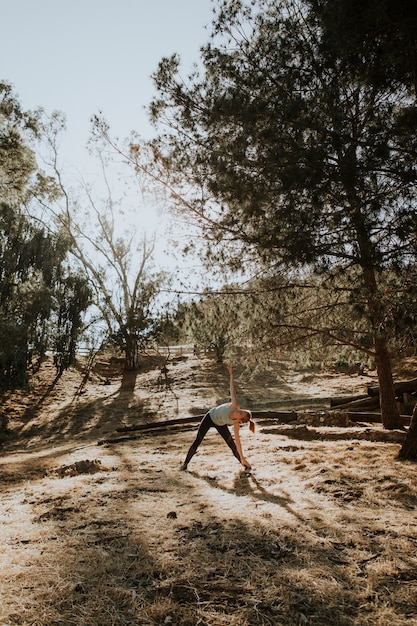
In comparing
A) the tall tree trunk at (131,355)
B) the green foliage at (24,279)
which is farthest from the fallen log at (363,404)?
the tall tree trunk at (131,355)

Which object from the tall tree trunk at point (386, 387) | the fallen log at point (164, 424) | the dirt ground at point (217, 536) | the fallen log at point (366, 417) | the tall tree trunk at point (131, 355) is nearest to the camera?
the dirt ground at point (217, 536)

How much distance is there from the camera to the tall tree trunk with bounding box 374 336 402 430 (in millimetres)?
8211

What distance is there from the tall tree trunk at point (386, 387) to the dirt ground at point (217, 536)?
748mm

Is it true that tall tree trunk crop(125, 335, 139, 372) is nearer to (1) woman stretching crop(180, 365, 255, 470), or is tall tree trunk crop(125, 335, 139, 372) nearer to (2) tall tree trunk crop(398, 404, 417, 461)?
(1) woman stretching crop(180, 365, 255, 470)

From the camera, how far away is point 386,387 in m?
8.39

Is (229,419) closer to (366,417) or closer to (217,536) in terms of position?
(217,536)

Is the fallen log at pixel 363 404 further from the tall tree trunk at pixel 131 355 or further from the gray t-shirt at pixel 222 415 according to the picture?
the tall tree trunk at pixel 131 355

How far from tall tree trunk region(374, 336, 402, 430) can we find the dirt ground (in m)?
0.75

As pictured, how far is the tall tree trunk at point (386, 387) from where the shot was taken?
8211 mm

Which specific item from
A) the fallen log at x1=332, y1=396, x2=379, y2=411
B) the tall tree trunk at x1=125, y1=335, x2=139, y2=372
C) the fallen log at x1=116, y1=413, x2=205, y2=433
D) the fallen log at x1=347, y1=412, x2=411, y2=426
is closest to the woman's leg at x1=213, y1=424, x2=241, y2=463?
the fallen log at x1=347, y1=412, x2=411, y2=426

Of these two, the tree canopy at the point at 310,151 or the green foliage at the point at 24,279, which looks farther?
the green foliage at the point at 24,279

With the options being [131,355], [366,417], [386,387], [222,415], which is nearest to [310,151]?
[222,415]

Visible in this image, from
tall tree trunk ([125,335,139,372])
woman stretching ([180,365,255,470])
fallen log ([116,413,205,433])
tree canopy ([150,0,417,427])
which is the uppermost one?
tree canopy ([150,0,417,427])

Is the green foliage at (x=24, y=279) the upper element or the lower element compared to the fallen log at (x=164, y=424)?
upper
